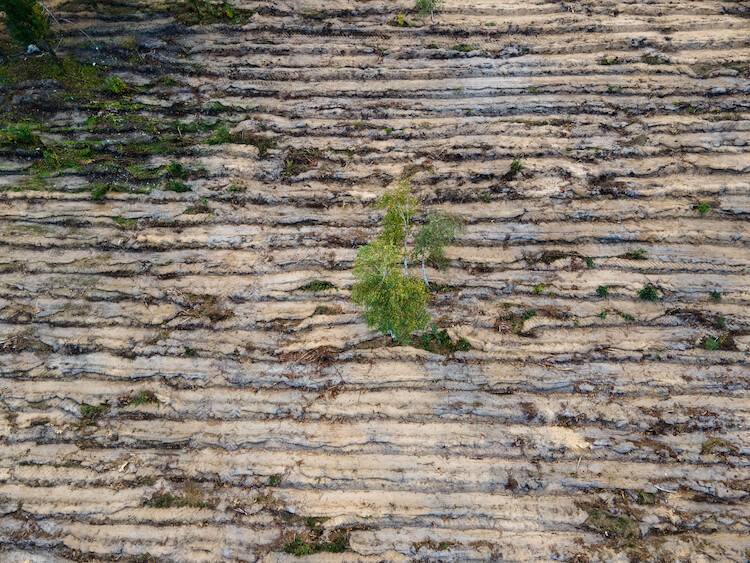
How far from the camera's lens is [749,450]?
8922mm

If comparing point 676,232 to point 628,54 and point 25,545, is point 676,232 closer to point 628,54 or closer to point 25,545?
point 628,54

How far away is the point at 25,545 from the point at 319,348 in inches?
261

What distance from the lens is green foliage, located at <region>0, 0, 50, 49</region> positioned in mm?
11219

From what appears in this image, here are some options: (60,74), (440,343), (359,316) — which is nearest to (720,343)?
(440,343)

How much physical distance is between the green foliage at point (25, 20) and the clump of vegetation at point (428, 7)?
420 inches

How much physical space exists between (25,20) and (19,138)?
10.3 ft

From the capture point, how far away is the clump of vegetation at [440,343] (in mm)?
9750

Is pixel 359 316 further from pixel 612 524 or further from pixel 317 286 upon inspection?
pixel 612 524

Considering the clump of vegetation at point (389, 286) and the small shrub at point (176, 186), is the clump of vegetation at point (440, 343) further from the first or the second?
the small shrub at point (176, 186)

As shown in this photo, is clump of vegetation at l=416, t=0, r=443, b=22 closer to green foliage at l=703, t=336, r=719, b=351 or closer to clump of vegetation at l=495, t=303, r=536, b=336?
clump of vegetation at l=495, t=303, r=536, b=336

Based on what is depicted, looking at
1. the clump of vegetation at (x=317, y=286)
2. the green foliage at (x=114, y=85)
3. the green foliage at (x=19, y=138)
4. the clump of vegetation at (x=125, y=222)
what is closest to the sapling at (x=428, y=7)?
the green foliage at (x=114, y=85)

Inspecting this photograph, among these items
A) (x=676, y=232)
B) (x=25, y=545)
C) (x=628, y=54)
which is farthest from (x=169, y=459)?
(x=628, y=54)

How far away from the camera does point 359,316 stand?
33.1 ft

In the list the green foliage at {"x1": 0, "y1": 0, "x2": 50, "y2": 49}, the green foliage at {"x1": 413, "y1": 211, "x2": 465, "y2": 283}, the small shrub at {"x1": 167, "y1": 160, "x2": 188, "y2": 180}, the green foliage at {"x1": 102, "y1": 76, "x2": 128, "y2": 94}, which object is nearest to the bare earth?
the small shrub at {"x1": 167, "y1": 160, "x2": 188, "y2": 180}
